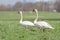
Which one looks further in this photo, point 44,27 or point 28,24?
point 28,24

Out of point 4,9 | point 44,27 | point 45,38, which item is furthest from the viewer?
point 4,9

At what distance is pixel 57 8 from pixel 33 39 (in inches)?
2120

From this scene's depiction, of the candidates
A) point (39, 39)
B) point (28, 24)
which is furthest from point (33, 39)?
point (28, 24)

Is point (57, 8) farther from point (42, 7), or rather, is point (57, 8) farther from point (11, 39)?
point (11, 39)

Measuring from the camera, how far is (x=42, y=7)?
58344mm

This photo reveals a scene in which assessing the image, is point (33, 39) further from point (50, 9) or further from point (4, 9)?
point (50, 9)

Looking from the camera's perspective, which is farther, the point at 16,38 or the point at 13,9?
the point at 13,9

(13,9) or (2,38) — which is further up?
(2,38)

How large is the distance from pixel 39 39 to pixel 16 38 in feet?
1.90

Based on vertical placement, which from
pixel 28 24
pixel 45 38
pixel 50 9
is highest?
pixel 45 38

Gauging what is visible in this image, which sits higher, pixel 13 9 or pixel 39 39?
pixel 39 39

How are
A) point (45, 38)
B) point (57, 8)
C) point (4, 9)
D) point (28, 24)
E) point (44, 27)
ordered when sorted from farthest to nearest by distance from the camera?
1. point (57, 8)
2. point (4, 9)
3. point (28, 24)
4. point (44, 27)
5. point (45, 38)

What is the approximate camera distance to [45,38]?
6.07m

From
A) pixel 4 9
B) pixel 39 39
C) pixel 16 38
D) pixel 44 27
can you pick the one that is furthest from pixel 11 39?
pixel 4 9
